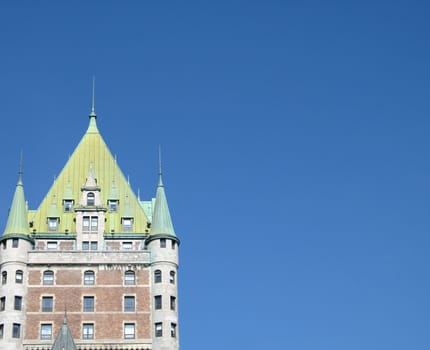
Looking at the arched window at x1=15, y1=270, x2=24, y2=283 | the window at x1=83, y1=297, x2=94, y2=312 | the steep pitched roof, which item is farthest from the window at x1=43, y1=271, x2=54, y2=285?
the steep pitched roof

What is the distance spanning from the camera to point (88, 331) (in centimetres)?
12200

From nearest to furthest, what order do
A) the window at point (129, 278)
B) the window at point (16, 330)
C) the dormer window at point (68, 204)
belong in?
1. the window at point (16, 330)
2. the window at point (129, 278)
3. the dormer window at point (68, 204)

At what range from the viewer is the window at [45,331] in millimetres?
121125

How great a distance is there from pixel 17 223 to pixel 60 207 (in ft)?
22.9

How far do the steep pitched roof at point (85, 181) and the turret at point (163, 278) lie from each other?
10.3 feet

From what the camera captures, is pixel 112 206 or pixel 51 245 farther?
pixel 112 206

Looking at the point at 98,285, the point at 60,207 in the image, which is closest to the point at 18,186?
the point at 60,207

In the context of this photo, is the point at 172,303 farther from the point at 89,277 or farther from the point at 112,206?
the point at 112,206

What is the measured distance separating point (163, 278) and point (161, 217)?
856cm

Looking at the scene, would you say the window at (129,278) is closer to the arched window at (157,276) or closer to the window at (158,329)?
the arched window at (157,276)

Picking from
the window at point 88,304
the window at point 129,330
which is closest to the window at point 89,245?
the window at point 88,304

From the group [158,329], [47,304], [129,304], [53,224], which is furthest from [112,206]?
[158,329]

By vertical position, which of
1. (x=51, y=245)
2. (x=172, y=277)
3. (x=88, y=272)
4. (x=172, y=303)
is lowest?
(x=172, y=303)

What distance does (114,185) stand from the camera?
136 metres
